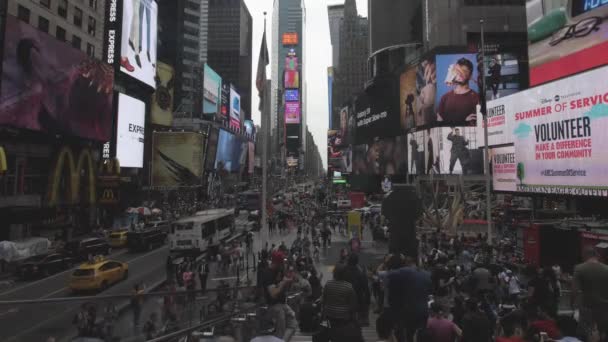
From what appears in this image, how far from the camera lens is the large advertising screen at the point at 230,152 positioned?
274 feet

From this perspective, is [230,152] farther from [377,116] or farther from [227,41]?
[227,41]

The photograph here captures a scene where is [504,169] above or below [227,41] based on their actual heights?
below

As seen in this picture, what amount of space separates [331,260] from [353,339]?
21.9m

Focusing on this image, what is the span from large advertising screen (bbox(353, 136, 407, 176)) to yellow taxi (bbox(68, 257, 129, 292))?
188 ft

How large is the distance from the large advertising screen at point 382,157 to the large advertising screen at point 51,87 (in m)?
48.5

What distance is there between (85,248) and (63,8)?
25650 millimetres

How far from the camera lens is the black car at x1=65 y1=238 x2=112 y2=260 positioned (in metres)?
27.1

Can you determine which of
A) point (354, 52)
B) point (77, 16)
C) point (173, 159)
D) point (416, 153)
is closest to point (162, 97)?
point (173, 159)

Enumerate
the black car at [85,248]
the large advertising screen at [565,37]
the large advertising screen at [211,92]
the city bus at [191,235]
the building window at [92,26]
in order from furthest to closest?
the large advertising screen at [211,92]
the building window at [92,26]
the city bus at [191,235]
the black car at [85,248]
the large advertising screen at [565,37]

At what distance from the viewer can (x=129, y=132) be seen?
49188 mm

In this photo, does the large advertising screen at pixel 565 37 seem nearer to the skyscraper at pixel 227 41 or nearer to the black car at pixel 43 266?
the black car at pixel 43 266

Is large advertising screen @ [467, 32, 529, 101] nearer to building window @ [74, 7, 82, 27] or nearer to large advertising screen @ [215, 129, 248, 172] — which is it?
building window @ [74, 7, 82, 27]

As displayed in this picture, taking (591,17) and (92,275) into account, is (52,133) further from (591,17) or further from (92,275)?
(591,17)

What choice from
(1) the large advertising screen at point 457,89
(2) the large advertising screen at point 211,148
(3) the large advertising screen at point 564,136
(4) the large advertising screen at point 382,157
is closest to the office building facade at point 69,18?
(2) the large advertising screen at point 211,148
